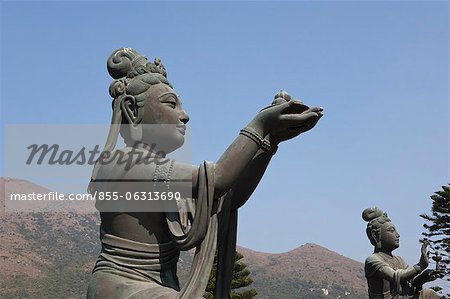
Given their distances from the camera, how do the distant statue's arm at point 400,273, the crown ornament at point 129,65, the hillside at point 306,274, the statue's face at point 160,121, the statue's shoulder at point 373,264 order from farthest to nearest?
1. the hillside at point 306,274
2. the statue's shoulder at point 373,264
3. the distant statue's arm at point 400,273
4. the crown ornament at point 129,65
5. the statue's face at point 160,121

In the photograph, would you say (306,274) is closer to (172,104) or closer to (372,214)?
(372,214)

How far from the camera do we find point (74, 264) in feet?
222

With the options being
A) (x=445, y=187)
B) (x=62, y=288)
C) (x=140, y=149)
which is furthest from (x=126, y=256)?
(x=62, y=288)

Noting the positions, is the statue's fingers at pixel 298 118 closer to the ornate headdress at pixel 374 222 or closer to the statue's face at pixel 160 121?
the statue's face at pixel 160 121

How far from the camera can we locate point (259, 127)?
4465 millimetres

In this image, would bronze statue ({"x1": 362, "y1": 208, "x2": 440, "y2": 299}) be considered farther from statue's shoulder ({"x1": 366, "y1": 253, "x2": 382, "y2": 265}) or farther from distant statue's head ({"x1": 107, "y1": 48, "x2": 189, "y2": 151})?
distant statue's head ({"x1": 107, "y1": 48, "x2": 189, "y2": 151})

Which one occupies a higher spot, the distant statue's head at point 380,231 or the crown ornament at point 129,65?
the distant statue's head at point 380,231

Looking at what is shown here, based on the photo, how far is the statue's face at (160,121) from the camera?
4711 mm

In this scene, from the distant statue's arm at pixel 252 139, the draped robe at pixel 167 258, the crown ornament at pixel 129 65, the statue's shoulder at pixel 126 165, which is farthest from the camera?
the crown ornament at pixel 129 65

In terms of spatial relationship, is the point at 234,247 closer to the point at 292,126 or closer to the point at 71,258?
the point at 292,126

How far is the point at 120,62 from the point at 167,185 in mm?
1051

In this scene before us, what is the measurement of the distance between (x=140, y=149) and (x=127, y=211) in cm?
45

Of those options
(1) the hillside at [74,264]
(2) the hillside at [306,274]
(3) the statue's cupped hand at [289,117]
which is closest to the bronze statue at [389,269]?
(3) the statue's cupped hand at [289,117]

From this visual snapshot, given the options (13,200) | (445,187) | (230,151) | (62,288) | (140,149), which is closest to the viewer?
(230,151)
